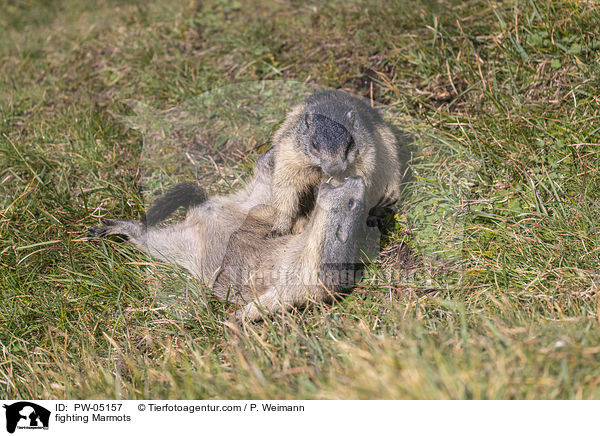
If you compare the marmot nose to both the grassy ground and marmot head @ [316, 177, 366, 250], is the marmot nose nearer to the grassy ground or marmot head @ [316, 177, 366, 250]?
marmot head @ [316, 177, 366, 250]

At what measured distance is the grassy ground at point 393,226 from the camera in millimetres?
2695

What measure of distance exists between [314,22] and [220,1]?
57.7 inches

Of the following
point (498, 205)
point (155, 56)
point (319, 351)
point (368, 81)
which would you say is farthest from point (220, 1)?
point (319, 351)

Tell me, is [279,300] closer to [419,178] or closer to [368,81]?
[419,178]

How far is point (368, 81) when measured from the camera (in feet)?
17.5
